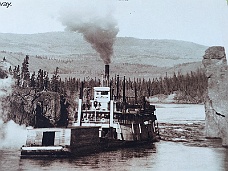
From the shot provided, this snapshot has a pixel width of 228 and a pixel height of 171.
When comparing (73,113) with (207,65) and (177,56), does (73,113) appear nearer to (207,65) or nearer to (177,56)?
(177,56)

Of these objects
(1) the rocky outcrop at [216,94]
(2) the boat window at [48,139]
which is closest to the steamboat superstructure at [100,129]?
(2) the boat window at [48,139]

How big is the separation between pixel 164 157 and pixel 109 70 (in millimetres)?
507


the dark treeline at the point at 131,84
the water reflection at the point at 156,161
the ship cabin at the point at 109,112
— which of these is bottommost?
the water reflection at the point at 156,161

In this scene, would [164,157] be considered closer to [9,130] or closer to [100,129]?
[100,129]

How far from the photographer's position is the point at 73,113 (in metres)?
1.92

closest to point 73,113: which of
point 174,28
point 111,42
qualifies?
point 111,42

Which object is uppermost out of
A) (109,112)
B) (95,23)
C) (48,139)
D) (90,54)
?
(95,23)

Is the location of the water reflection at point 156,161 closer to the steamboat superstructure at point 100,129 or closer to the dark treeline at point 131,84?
the steamboat superstructure at point 100,129

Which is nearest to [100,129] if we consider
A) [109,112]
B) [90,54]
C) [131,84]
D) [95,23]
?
[109,112]

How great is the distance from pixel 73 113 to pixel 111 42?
0.43 meters

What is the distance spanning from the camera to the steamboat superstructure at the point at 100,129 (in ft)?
5.87

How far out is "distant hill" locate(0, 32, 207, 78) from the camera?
5.86ft

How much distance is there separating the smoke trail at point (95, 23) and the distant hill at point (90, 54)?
0.03 m

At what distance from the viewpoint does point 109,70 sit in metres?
1.83
